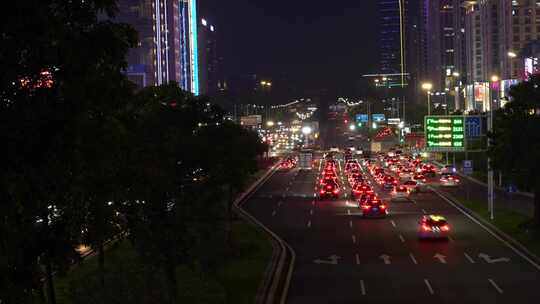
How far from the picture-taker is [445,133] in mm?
66188

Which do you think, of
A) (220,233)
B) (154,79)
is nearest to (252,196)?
(220,233)

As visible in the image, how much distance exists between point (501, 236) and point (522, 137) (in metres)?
4.76

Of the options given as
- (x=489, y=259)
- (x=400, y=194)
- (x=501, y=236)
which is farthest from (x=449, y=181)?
(x=489, y=259)

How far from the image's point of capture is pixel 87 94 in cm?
1140

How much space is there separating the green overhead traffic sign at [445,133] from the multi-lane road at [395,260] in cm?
405

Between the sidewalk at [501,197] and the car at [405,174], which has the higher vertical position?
the car at [405,174]

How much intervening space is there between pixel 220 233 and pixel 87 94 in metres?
20.5

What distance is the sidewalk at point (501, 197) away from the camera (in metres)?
63.5

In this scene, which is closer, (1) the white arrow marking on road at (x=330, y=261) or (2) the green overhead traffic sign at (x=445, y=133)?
(1) the white arrow marking on road at (x=330, y=261)

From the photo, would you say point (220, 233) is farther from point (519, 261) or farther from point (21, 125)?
point (21, 125)

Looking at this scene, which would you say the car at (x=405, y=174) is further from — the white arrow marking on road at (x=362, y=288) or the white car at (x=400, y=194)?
the white arrow marking on road at (x=362, y=288)

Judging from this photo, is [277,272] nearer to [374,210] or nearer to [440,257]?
[440,257]

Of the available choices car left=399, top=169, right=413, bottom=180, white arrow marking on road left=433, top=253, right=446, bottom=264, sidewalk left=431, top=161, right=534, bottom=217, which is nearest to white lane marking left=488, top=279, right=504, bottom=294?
white arrow marking on road left=433, top=253, right=446, bottom=264

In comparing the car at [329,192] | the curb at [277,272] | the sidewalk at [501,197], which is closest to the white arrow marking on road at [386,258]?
the curb at [277,272]
